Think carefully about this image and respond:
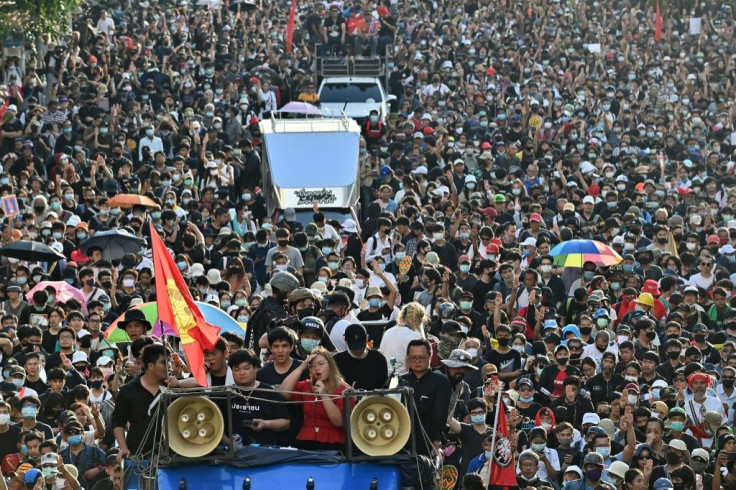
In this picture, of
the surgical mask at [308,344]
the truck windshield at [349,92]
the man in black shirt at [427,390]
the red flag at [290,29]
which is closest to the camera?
the man in black shirt at [427,390]

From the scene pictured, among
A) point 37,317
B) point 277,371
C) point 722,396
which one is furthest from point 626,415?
point 37,317

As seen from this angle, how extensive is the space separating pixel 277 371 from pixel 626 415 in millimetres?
5205

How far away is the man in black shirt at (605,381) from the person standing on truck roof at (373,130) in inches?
636

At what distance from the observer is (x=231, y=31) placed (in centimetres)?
4247

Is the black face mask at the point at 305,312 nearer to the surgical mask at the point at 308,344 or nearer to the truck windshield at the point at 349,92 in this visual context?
the surgical mask at the point at 308,344

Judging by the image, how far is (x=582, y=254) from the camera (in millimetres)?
23953

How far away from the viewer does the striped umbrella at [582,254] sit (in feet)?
78.5

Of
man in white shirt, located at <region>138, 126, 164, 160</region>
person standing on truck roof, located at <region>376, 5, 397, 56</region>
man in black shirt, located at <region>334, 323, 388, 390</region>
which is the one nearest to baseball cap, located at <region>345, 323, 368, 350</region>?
man in black shirt, located at <region>334, 323, 388, 390</region>

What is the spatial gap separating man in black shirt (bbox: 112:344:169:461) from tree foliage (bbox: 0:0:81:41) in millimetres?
23036

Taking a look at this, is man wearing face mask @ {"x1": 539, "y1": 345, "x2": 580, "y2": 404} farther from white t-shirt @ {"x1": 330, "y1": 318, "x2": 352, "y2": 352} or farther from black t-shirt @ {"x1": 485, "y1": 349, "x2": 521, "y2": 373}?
white t-shirt @ {"x1": 330, "y1": 318, "x2": 352, "y2": 352}

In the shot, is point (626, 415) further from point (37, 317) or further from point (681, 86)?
point (681, 86)

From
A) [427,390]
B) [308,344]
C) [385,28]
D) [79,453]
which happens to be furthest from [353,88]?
[427,390]

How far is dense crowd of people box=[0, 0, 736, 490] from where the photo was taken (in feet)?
54.0

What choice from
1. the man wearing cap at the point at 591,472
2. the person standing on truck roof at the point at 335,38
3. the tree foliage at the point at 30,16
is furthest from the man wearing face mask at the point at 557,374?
the person standing on truck roof at the point at 335,38
